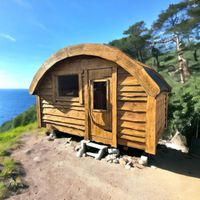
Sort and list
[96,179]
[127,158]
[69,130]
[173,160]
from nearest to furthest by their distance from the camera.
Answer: [96,179], [127,158], [173,160], [69,130]

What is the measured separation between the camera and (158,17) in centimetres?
1611

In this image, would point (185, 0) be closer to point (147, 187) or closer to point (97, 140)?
point (97, 140)

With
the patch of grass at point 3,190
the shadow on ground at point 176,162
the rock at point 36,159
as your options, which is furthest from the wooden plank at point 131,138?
the patch of grass at point 3,190

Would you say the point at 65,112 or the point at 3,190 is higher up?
the point at 65,112

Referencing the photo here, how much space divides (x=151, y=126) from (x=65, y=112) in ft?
10.3

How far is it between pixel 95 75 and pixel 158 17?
1473 centimetres

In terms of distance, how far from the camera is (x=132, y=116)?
441cm

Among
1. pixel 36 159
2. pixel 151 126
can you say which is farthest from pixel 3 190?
pixel 151 126

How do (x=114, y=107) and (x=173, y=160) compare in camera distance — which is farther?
(x=173, y=160)

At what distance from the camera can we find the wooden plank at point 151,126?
4.02 meters

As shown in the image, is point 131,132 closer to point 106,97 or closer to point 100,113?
point 100,113

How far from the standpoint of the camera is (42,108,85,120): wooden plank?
5.44m

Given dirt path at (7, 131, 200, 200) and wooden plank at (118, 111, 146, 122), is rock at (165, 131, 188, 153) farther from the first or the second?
wooden plank at (118, 111, 146, 122)

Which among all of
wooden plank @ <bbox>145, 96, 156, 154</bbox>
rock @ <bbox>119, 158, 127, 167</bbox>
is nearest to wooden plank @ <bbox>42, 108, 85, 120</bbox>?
rock @ <bbox>119, 158, 127, 167</bbox>
